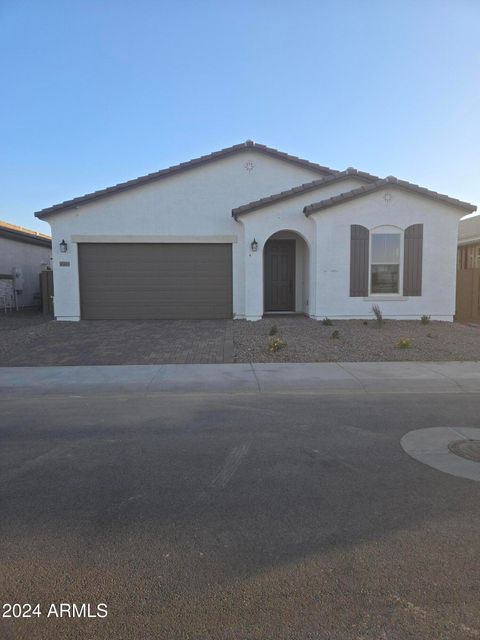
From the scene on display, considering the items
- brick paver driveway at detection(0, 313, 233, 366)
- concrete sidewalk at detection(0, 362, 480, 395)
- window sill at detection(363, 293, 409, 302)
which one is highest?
window sill at detection(363, 293, 409, 302)

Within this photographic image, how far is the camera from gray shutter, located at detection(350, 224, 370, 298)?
14859mm

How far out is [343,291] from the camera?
595 inches

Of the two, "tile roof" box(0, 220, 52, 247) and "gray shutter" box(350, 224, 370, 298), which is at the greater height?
"tile roof" box(0, 220, 52, 247)

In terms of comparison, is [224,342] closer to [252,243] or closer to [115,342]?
[115,342]

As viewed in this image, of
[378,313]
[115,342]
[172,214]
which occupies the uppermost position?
[172,214]

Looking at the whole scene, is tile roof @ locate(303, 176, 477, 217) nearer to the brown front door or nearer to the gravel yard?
the brown front door

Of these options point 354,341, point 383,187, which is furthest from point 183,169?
point 354,341

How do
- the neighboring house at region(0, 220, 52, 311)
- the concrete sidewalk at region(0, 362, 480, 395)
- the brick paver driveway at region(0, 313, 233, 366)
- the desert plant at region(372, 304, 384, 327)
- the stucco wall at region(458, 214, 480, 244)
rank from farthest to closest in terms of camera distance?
the neighboring house at region(0, 220, 52, 311), the stucco wall at region(458, 214, 480, 244), the desert plant at region(372, 304, 384, 327), the brick paver driveway at region(0, 313, 233, 366), the concrete sidewalk at region(0, 362, 480, 395)

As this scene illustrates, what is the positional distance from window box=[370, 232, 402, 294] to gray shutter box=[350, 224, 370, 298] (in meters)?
0.25

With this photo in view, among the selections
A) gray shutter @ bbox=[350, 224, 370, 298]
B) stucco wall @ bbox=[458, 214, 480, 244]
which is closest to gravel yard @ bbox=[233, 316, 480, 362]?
gray shutter @ bbox=[350, 224, 370, 298]

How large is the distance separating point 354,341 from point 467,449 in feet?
22.5

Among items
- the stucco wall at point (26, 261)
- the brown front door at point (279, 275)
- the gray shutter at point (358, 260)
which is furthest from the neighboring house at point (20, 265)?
the gray shutter at point (358, 260)

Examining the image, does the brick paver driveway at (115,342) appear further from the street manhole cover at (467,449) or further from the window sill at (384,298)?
the street manhole cover at (467,449)

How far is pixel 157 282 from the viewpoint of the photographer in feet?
54.0
